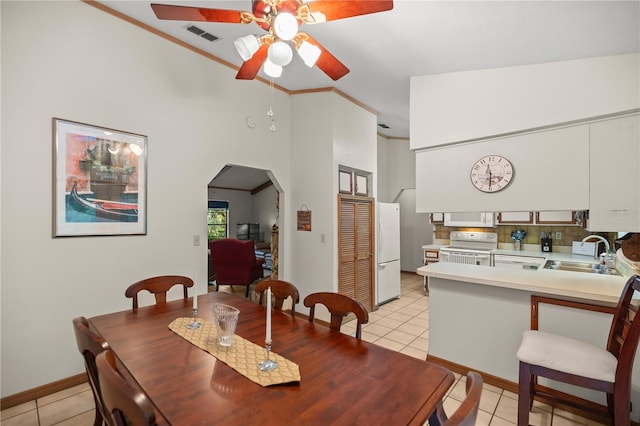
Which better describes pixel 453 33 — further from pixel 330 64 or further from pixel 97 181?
pixel 97 181

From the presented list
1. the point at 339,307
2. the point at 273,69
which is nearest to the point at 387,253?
the point at 339,307

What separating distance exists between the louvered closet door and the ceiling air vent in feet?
7.41

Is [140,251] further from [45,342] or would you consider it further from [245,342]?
[245,342]

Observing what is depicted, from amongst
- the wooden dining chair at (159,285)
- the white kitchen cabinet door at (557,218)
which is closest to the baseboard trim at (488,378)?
the wooden dining chair at (159,285)

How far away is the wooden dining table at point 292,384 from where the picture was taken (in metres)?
0.98

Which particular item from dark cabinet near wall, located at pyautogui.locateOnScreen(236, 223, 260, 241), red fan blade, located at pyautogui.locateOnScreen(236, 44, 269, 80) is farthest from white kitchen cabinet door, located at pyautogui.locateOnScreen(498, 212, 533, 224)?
dark cabinet near wall, located at pyautogui.locateOnScreen(236, 223, 260, 241)

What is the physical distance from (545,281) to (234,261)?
13.5 ft

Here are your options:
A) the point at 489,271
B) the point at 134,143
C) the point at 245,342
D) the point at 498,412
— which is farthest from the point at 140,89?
the point at 498,412

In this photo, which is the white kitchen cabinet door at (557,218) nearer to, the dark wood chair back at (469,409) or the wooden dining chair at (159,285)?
the dark wood chair back at (469,409)

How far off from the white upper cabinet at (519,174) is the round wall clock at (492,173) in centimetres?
3

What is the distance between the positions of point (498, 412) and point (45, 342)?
3.38 metres

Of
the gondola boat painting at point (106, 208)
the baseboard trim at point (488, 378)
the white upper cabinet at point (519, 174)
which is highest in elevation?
the white upper cabinet at point (519, 174)

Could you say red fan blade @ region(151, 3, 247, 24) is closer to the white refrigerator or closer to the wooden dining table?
the wooden dining table

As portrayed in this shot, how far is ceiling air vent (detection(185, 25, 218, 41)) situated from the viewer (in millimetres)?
2715
